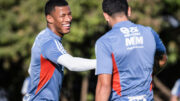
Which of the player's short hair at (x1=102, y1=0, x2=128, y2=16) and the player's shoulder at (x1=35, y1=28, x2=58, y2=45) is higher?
the player's short hair at (x1=102, y1=0, x2=128, y2=16)

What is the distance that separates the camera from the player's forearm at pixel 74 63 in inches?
188

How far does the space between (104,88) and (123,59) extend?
1.18 ft

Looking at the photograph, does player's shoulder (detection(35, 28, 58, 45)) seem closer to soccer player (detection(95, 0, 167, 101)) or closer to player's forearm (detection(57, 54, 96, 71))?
player's forearm (detection(57, 54, 96, 71))

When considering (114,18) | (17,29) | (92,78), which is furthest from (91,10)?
(114,18)

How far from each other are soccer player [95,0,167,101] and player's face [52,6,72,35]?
3.11ft

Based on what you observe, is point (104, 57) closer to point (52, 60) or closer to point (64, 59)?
point (64, 59)

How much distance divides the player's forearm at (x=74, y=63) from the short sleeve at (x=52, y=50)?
0.06 m

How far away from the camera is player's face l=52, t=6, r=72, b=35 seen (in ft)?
17.3

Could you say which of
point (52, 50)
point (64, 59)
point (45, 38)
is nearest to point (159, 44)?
point (64, 59)

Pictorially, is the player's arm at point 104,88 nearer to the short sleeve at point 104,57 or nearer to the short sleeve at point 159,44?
the short sleeve at point 104,57

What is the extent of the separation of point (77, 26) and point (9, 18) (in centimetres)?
232

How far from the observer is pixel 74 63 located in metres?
4.79

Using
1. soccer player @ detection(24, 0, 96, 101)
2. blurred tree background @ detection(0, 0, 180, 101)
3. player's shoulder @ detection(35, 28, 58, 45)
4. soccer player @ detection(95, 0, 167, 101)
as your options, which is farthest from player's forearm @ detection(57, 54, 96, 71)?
blurred tree background @ detection(0, 0, 180, 101)

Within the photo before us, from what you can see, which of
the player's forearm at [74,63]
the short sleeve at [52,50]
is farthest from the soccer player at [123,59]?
the short sleeve at [52,50]
